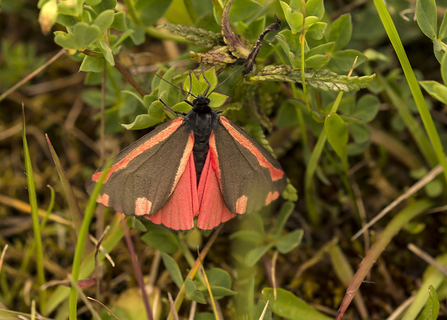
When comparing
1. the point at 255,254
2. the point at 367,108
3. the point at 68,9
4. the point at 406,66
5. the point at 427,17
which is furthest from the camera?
the point at 367,108

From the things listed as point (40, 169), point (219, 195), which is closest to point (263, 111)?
point (219, 195)

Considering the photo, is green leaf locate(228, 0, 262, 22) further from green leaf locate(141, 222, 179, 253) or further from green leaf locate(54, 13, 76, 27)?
green leaf locate(141, 222, 179, 253)

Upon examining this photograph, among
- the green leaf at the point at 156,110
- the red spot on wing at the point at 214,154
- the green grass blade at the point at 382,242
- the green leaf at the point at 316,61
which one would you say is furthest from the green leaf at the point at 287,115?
the green grass blade at the point at 382,242

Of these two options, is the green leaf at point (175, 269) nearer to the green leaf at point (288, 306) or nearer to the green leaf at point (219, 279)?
the green leaf at point (219, 279)

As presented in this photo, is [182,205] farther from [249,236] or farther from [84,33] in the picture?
[84,33]

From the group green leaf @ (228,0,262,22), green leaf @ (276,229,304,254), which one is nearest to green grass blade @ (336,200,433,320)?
green leaf @ (276,229,304,254)

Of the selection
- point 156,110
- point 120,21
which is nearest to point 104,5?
point 120,21

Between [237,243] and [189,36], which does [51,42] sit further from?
[237,243]
